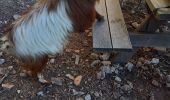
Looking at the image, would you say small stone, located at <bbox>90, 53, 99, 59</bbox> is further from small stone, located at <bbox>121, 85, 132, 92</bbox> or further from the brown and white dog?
the brown and white dog

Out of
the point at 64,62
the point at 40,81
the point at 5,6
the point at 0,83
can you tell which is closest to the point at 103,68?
the point at 64,62

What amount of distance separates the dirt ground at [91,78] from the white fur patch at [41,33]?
532 millimetres

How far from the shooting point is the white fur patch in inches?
87.3


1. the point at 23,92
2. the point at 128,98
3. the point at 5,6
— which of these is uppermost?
the point at 5,6

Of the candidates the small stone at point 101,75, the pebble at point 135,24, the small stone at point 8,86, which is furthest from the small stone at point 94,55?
the small stone at point 8,86

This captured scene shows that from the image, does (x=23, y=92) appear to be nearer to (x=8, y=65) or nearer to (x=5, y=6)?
(x=8, y=65)

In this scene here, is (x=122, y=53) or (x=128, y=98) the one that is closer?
(x=128, y=98)

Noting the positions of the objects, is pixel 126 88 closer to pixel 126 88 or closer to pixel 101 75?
pixel 126 88

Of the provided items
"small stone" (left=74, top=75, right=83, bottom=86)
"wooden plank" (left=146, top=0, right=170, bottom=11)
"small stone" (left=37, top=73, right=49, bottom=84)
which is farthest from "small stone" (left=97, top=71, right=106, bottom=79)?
"wooden plank" (left=146, top=0, right=170, bottom=11)

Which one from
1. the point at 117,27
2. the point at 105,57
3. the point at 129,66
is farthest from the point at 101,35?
the point at 129,66

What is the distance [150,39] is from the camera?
2.83 meters

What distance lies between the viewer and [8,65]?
2.93 metres

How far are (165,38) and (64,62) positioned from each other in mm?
1087

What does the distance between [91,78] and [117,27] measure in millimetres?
580
